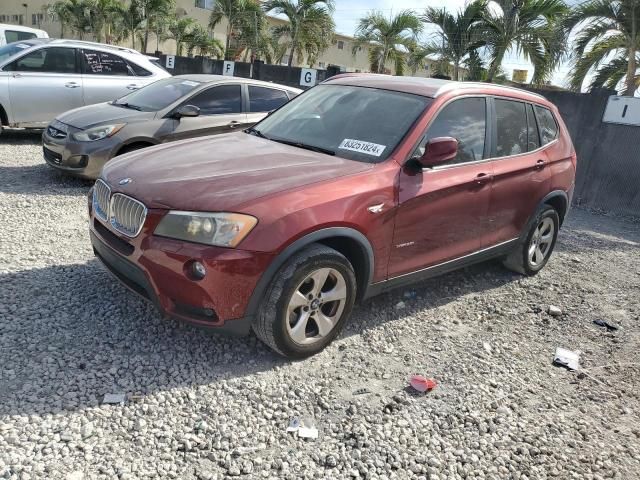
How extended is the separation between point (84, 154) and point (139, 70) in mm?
3642

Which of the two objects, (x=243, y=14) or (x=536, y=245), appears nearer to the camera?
(x=536, y=245)

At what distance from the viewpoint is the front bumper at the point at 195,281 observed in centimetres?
305


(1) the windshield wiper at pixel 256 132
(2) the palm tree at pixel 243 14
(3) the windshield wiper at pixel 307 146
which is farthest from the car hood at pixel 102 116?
(2) the palm tree at pixel 243 14

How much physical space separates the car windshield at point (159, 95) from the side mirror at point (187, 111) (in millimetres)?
288

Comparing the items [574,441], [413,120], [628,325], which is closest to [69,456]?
[574,441]

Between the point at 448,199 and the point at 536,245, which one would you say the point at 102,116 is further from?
the point at 536,245

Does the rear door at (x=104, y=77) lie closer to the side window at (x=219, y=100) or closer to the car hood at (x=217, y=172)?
the side window at (x=219, y=100)

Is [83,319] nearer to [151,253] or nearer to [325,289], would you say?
[151,253]

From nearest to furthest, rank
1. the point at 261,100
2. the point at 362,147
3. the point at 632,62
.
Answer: the point at 362,147 < the point at 261,100 < the point at 632,62

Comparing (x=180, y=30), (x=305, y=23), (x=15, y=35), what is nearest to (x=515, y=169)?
(x=15, y=35)

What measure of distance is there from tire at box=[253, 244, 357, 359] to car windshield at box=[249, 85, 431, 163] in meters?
0.83

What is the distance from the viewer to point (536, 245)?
5.45 meters

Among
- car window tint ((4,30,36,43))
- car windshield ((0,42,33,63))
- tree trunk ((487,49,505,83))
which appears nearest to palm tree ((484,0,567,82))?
tree trunk ((487,49,505,83))

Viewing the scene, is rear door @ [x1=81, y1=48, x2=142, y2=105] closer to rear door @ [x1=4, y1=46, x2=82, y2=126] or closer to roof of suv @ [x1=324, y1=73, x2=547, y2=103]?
rear door @ [x1=4, y1=46, x2=82, y2=126]
